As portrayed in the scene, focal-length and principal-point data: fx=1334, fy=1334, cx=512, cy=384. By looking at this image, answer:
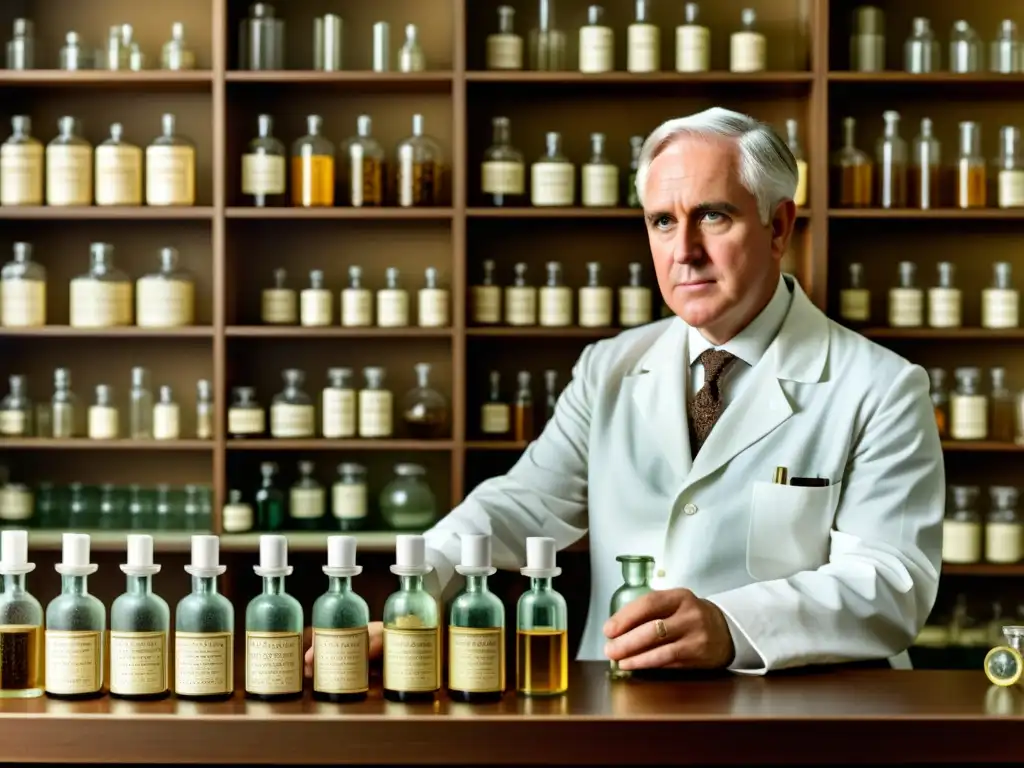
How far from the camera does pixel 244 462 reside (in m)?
3.18

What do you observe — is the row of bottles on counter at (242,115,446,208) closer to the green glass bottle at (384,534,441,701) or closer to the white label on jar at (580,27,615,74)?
the white label on jar at (580,27,615,74)

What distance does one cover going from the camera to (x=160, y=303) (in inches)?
121

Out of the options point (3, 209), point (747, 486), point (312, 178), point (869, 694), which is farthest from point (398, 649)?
point (3, 209)

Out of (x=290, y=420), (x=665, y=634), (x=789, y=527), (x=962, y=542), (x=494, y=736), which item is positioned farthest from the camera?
(x=290, y=420)

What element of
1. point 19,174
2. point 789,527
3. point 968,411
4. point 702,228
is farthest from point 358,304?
point 789,527

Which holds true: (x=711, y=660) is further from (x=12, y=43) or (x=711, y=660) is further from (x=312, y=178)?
(x=12, y=43)

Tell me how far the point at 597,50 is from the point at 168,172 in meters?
1.02

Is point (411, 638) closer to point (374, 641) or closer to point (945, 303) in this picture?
point (374, 641)

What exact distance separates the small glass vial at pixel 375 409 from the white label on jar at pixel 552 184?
0.55 metres

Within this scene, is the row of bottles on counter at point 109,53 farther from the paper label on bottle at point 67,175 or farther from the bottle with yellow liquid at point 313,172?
the bottle with yellow liquid at point 313,172

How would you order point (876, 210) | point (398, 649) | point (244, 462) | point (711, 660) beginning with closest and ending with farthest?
point (398, 649) → point (711, 660) → point (876, 210) → point (244, 462)

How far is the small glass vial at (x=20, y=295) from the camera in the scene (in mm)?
3096

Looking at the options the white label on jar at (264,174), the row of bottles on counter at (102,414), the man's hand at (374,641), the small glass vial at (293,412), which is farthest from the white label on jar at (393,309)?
the man's hand at (374,641)

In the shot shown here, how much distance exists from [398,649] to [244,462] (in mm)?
2106
